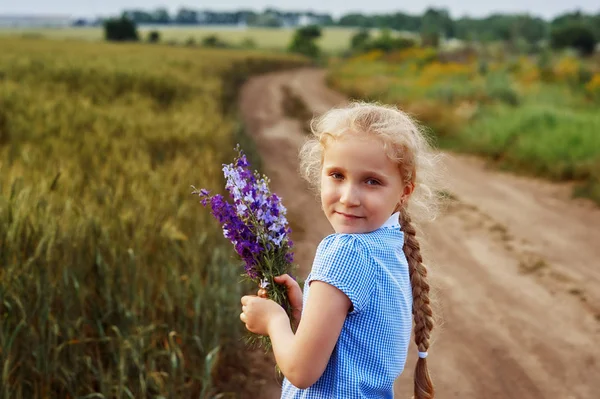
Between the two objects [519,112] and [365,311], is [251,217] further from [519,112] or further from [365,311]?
[519,112]

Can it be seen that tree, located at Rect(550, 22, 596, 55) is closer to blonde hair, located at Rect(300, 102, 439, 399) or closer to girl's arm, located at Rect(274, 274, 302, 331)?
blonde hair, located at Rect(300, 102, 439, 399)

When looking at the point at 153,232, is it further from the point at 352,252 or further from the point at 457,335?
the point at 352,252

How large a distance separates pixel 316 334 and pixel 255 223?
15.4 inches

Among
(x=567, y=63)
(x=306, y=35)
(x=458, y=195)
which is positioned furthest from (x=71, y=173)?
(x=306, y=35)

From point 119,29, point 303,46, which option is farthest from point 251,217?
point 119,29

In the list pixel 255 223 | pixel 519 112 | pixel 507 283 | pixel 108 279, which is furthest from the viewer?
pixel 519 112

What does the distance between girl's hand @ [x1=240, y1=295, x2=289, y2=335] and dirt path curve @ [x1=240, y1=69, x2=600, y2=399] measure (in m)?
0.57

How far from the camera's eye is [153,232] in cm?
431

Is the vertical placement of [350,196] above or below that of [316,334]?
above

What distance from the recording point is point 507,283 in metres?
5.95

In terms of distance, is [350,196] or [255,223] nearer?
[350,196]

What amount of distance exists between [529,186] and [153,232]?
6.86m

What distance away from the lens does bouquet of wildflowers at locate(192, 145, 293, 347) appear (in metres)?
1.94

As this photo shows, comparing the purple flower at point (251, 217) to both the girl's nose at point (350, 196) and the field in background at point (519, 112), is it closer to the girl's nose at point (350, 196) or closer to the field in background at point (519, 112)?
the girl's nose at point (350, 196)
